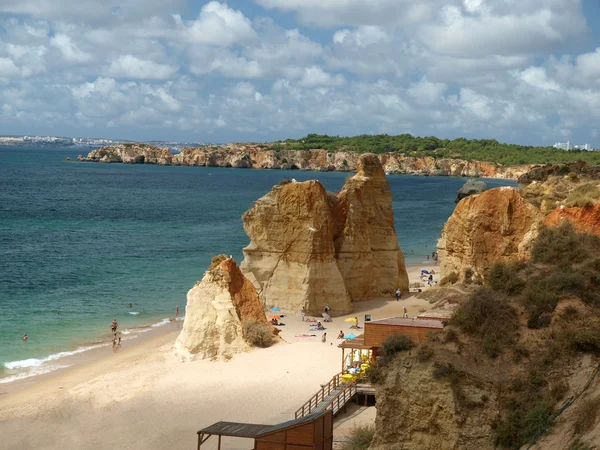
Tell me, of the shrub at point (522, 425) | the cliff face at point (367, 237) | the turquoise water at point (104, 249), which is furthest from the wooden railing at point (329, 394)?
the cliff face at point (367, 237)

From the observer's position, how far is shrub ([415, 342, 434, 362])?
13.3 meters

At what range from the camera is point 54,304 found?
3653 centimetres

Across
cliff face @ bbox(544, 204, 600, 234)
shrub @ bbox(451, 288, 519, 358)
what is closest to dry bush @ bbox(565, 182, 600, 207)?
cliff face @ bbox(544, 204, 600, 234)

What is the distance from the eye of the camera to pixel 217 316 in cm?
2692

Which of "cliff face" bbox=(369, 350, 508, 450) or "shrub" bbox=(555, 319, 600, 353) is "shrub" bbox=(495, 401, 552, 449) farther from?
"shrub" bbox=(555, 319, 600, 353)

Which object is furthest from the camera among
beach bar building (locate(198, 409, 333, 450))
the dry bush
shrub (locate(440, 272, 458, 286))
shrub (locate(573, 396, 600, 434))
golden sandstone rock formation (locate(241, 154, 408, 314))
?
golden sandstone rock formation (locate(241, 154, 408, 314))

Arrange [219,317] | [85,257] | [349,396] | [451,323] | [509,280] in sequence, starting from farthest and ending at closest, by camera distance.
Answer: [85,257], [219,317], [349,396], [509,280], [451,323]

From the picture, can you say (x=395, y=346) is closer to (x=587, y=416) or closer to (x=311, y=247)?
(x=587, y=416)

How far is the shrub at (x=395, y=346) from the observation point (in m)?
13.7

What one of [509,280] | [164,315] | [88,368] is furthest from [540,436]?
[164,315]

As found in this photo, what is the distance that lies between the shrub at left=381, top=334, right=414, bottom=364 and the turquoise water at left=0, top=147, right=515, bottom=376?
18.6m

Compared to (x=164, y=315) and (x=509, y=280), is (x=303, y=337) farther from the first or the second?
(x=509, y=280)

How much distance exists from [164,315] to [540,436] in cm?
2691

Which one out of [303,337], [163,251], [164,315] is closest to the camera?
[303,337]
